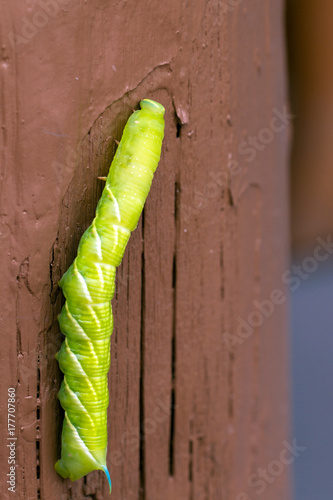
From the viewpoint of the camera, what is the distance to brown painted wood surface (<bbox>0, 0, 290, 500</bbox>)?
3.43 ft

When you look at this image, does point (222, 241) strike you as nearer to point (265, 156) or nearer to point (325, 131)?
point (265, 156)

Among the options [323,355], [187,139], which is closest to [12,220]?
[187,139]

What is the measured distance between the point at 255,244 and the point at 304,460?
5.67 ft

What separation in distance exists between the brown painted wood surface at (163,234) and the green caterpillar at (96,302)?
0.06 m

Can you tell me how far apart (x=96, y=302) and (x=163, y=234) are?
1.07ft

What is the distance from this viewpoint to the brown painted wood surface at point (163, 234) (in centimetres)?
104

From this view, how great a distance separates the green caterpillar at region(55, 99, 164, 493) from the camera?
3.41 ft

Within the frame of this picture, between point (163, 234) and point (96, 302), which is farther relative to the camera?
point (163, 234)

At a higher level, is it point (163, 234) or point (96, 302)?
point (163, 234)

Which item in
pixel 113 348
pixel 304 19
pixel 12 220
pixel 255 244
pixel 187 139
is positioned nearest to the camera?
pixel 12 220

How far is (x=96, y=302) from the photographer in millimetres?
1040

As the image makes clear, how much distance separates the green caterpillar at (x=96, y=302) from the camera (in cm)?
104

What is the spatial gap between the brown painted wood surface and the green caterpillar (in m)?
Answer: 0.06

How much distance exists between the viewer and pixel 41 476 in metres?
1.11
